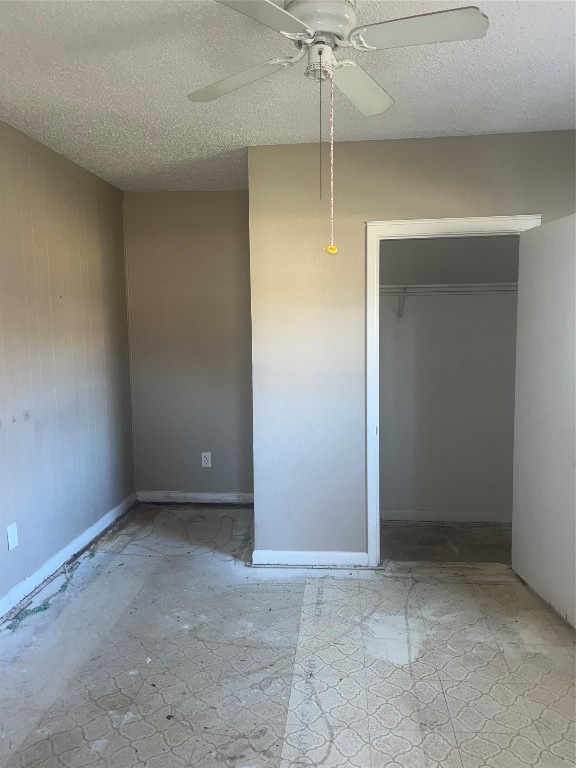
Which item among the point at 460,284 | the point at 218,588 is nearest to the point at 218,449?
the point at 218,588

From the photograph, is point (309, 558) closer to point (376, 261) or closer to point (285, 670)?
point (285, 670)

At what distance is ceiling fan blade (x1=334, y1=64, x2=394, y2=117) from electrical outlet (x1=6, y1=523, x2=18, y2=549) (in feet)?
8.03

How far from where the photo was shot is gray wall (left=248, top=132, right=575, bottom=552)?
2.83m

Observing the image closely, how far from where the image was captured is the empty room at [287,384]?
5.92 ft

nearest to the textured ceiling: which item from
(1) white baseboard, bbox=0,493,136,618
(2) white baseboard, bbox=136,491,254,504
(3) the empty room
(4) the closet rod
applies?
(3) the empty room

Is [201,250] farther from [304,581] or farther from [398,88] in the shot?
[304,581]

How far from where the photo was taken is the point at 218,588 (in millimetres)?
2824

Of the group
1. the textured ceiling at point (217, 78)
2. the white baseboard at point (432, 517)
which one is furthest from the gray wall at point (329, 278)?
the white baseboard at point (432, 517)

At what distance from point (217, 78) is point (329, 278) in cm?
117

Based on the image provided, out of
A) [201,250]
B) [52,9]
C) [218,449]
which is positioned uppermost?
[52,9]

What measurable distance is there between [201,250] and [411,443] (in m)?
2.20

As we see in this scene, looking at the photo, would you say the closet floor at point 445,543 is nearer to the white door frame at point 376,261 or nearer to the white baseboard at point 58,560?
the white door frame at point 376,261

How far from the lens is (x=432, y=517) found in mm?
4062

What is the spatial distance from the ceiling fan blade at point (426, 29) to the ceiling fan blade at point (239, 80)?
244 mm
